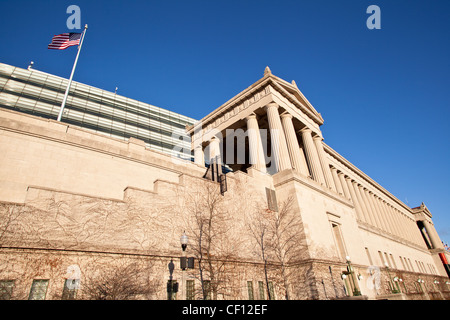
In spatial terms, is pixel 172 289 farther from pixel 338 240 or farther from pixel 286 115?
pixel 286 115

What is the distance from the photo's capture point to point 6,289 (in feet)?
35.4

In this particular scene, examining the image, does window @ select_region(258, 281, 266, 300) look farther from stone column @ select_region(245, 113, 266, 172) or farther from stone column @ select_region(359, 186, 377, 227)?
stone column @ select_region(359, 186, 377, 227)

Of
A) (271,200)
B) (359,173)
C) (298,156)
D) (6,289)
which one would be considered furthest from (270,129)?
(359,173)

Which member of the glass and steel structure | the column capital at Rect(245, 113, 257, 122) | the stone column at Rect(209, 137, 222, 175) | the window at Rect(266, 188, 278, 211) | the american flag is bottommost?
the window at Rect(266, 188, 278, 211)

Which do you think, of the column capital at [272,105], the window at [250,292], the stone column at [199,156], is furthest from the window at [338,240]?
the stone column at [199,156]

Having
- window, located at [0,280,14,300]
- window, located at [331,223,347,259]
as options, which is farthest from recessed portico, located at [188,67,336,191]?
window, located at [0,280,14,300]

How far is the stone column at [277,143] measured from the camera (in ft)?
94.4

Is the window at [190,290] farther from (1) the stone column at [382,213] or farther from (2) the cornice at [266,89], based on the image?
(1) the stone column at [382,213]

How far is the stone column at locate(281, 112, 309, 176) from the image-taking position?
31.0 m

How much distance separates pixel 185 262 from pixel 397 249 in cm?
5478

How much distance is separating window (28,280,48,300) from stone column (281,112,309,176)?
2474cm

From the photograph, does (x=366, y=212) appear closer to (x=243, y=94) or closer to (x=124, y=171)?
(x=243, y=94)

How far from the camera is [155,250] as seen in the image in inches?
606
